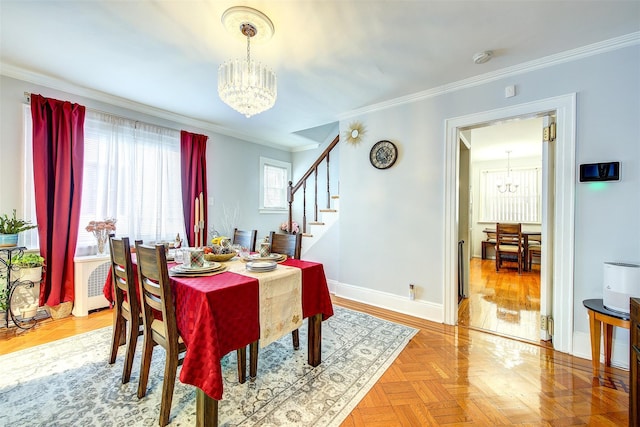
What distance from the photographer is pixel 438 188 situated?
9.41ft

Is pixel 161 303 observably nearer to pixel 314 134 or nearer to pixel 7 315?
pixel 7 315

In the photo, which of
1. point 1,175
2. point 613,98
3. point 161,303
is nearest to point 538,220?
point 613,98

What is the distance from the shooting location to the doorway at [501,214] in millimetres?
2959

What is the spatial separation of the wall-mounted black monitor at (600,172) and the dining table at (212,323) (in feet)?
8.70

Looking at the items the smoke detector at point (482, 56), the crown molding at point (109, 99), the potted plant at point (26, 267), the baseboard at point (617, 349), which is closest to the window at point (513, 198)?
the baseboard at point (617, 349)

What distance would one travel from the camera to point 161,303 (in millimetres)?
1413

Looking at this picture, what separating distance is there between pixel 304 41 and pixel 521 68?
1.98 m

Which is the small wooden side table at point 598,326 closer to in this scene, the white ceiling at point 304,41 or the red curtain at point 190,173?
the white ceiling at point 304,41

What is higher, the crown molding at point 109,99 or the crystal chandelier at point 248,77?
the crown molding at point 109,99

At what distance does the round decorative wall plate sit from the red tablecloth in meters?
2.27

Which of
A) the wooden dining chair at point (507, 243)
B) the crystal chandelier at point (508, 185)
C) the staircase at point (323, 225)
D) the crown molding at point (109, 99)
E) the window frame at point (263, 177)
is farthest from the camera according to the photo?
the crystal chandelier at point (508, 185)

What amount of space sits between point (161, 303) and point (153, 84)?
8.28 ft

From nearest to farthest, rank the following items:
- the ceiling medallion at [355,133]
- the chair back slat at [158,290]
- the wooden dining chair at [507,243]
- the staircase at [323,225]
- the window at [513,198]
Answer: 1. the chair back slat at [158,290]
2. the ceiling medallion at [355,133]
3. the staircase at [323,225]
4. the wooden dining chair at [507,243]
5. the window at [513,198]

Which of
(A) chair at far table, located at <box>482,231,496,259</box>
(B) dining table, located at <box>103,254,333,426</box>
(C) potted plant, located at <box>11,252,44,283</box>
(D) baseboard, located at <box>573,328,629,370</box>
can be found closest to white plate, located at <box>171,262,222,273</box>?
(B) dining table, located at <box>103,254,333,426</box>
